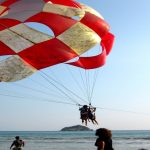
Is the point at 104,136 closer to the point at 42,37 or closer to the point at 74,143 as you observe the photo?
the point at 42,37

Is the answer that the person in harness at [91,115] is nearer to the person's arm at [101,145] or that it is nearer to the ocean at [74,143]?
the person's arm at [101,145]

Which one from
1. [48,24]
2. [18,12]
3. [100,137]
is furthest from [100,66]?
[100,137]

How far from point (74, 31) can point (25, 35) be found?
1728mm

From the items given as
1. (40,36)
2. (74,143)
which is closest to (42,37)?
(40,36)

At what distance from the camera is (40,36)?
487 inches

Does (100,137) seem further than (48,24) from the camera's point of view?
No

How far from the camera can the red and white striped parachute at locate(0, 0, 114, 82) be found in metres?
11.4

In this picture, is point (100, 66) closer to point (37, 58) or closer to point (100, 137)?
point (37, 58)

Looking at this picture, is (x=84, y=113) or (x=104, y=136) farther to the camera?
(x=84, y=113)

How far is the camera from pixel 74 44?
11664 mm

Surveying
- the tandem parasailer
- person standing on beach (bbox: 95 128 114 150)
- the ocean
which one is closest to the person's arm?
person standing on beach (bbox: 95 128 114 150)

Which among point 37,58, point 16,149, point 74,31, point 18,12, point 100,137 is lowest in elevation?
point 100,137

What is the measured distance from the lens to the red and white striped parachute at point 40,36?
11398 mm

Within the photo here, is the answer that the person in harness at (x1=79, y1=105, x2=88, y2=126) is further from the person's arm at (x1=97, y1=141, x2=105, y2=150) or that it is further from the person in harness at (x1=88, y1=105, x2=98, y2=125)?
the person's arm at (x1=97, y1=141, x2=105, y2=150)
